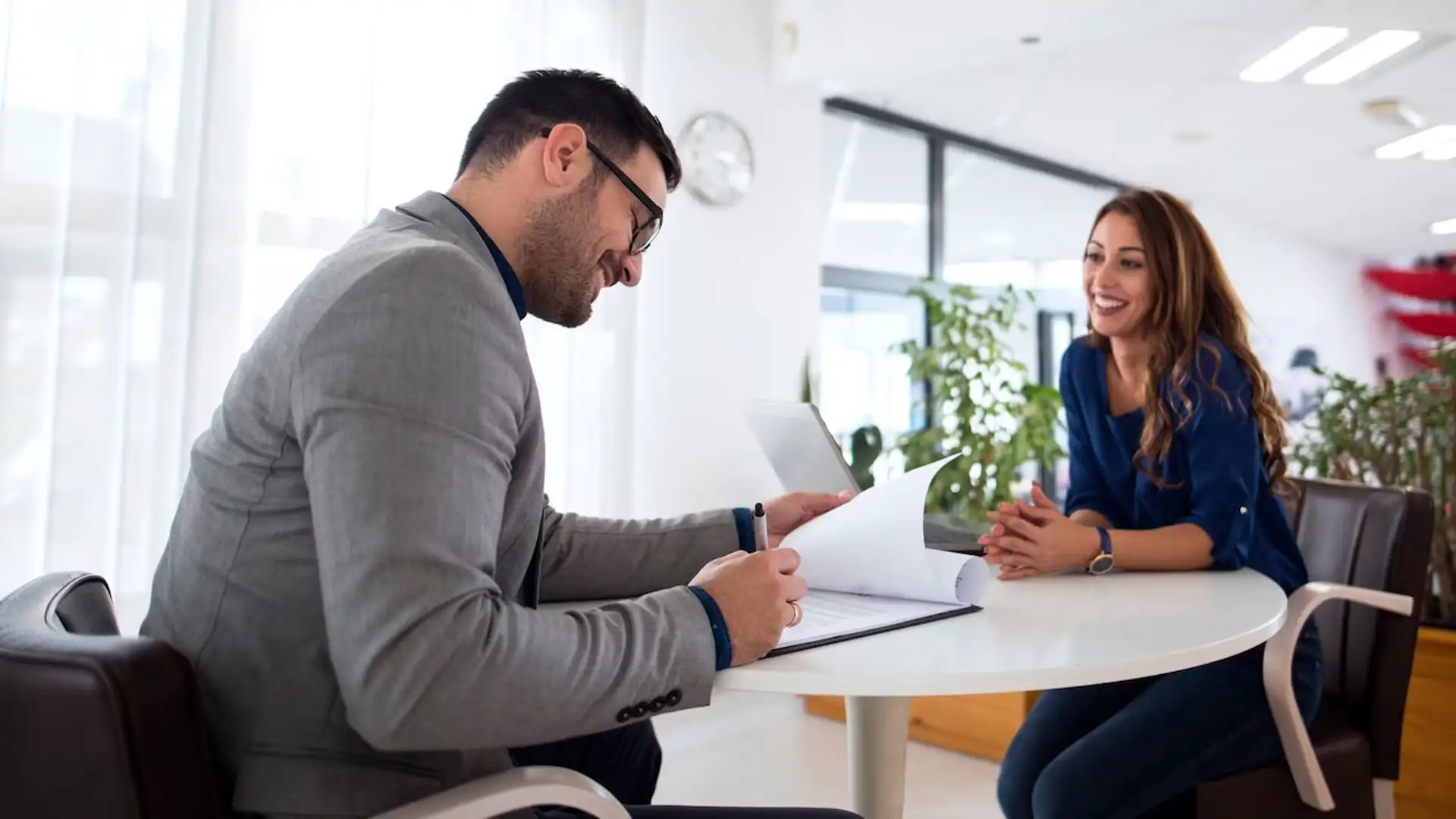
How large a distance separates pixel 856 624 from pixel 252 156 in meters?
1.89

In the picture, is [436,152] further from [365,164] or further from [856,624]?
[856,624]

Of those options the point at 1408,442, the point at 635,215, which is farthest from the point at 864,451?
the point at 635,215

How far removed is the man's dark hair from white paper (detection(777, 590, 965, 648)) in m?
0.58

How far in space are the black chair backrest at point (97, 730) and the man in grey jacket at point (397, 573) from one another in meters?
0.12

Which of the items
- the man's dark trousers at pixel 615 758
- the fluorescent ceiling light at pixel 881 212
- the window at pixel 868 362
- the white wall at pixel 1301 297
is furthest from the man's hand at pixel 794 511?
the white wall at pixel 1301 297

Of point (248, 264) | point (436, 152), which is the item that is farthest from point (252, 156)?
point (436, 152)

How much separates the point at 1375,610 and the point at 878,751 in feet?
3.30

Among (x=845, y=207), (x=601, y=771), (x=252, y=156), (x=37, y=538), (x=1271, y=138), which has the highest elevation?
(x=1271, y=138)

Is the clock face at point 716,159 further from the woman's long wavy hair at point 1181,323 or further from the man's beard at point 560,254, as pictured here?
the man's beard at point 560,254

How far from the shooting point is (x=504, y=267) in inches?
43.8

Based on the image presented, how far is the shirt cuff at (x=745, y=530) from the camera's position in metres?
1.38

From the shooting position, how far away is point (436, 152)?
2.63 meters

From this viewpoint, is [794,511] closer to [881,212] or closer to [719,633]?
[719,633]

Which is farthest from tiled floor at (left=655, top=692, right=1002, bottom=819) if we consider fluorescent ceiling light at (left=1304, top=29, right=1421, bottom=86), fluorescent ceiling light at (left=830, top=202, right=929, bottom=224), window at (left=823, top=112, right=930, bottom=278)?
fluorescent ceiling light at (left=1304, top=29, right=1421, bottom=86)
